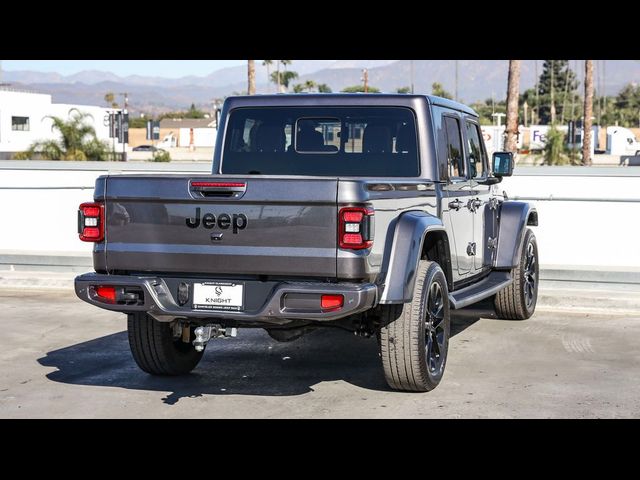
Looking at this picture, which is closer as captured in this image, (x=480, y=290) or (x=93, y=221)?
(x=93, y=221)

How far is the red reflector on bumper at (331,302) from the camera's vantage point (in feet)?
20.0

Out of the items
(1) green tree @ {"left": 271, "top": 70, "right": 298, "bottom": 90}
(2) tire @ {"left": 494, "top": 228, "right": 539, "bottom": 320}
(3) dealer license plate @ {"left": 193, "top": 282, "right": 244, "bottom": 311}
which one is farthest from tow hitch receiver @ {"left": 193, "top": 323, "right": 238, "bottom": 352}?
(1) green tree @ {"left": 271, "top": 70, "right": 298, "bottom": 90}

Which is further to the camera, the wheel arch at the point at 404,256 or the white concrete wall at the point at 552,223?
the white concrete wall at the point at 552,223

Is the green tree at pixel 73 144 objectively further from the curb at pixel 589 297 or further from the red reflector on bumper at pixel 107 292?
the red reflector on bumper at pixel 107 292

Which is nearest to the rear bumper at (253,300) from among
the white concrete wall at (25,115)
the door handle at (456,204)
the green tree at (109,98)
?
the door handle at (456,204)

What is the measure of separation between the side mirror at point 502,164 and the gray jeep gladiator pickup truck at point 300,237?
108 cm

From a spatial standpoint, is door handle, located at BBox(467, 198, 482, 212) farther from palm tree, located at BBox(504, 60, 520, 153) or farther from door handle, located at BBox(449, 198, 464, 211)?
palm tree, located at BBox(504, 60, 520, 153)

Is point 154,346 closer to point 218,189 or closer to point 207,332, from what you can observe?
point 207,332

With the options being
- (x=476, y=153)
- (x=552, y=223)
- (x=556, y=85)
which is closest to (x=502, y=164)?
(x=476, y=153)

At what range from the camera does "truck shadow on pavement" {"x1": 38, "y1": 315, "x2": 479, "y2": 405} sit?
7.33 meters

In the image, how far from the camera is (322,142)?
7.99 m

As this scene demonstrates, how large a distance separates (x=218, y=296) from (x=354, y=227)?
0.98 m

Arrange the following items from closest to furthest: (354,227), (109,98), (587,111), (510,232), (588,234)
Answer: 1. (354,227)
2. (510,232)
3. (588,234)
4. (587,111)
5. (109,98)
